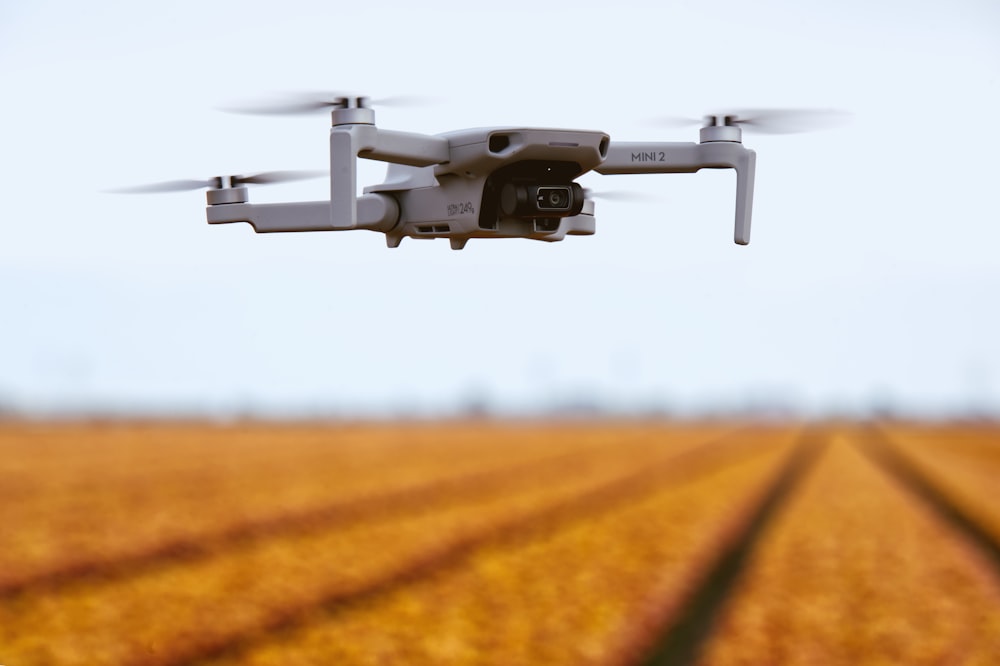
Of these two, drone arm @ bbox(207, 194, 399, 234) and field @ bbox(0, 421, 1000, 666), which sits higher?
drone arm @ bbox(207, 194, 399, 234)

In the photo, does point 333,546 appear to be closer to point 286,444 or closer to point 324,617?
point 324,617

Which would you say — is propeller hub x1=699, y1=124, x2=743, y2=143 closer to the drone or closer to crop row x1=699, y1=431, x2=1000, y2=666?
the drone

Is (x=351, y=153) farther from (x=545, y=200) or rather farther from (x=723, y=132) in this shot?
(x=723, y=132)

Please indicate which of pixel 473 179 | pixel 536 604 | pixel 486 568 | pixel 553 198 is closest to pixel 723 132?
pixel 553 198

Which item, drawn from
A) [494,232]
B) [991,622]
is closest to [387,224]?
[494,232]

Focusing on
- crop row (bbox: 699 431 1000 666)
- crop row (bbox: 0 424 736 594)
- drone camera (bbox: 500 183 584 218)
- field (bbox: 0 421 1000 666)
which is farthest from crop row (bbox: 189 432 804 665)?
drone camera (bbox: 500 183 584 218)

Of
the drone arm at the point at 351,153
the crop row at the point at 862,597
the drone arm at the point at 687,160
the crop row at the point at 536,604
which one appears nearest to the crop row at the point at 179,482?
the crop row at the point at 536,604
